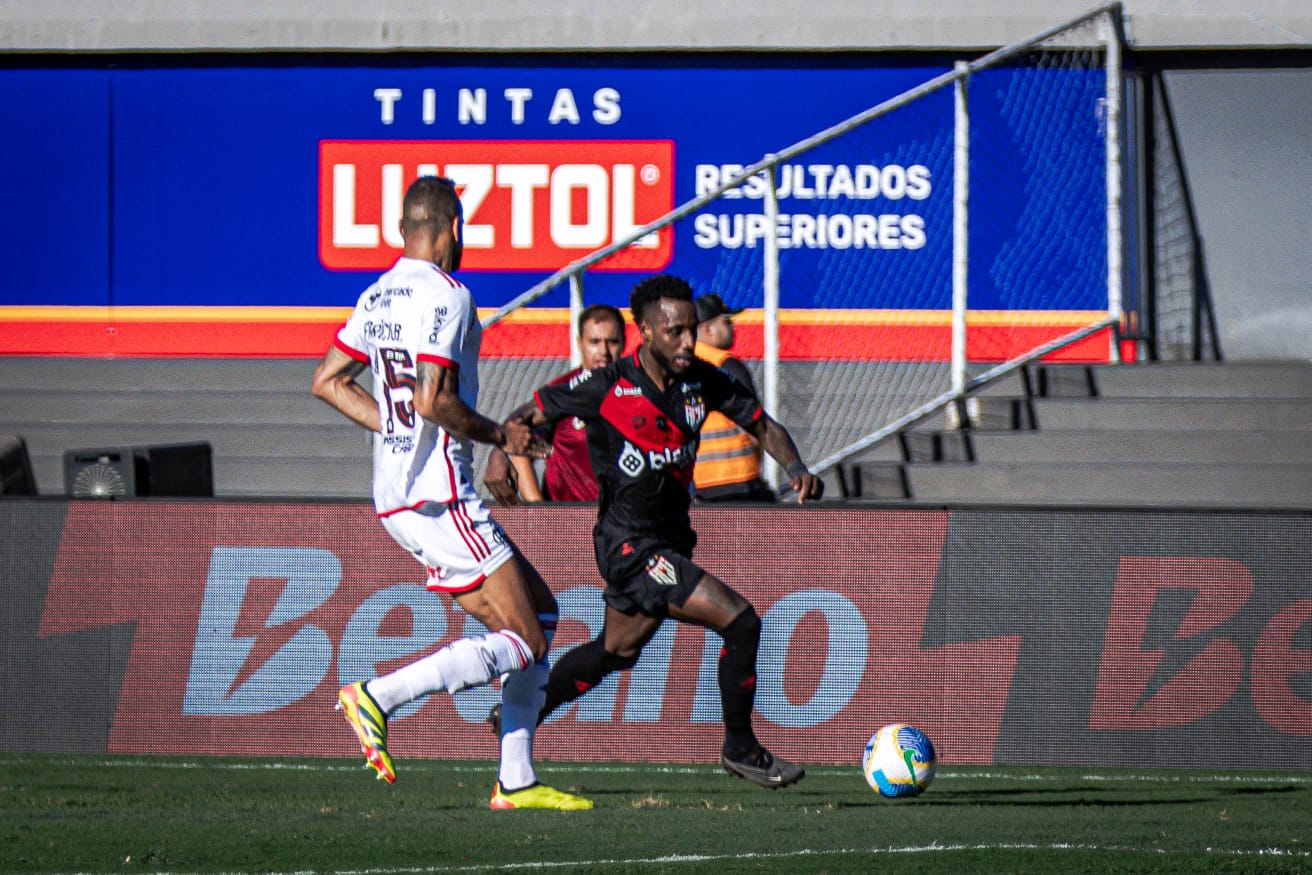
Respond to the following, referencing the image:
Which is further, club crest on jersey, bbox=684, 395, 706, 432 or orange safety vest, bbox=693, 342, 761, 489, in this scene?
orange safety vest, bbox=693, 342, 761, 489

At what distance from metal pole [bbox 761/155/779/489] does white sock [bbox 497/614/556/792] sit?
4213 mm

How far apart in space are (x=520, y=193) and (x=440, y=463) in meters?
8.24

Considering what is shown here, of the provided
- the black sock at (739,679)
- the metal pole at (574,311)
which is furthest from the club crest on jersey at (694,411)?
the metal pole at (574,311)

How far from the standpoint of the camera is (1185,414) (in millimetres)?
12273

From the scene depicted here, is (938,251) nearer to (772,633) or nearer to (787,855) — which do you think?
(772,633)

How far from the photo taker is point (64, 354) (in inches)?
602

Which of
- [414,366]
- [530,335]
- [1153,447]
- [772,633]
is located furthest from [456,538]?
[1153,447]

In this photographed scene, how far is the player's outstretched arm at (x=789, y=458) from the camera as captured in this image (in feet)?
26.0

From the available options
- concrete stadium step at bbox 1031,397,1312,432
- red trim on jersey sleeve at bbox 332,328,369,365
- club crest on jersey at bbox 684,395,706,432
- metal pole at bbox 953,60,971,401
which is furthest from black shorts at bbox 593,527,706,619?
concrete stadium step at bbox 1031,397,1312,432

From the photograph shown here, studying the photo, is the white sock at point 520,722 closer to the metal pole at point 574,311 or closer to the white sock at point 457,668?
the white sock at point 457,668

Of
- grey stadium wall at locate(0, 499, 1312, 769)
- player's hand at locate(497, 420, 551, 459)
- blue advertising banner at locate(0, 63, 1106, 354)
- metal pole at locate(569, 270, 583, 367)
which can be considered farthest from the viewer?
blue advertising banner at locate(0, 63, 1106, 354)

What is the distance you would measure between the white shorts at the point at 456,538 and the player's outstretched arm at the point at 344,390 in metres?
0.44

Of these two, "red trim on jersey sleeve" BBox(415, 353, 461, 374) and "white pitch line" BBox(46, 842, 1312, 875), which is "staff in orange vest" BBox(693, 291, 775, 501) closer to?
"red trim on jersey sleeve" BBox(415, 353, 461, 374)

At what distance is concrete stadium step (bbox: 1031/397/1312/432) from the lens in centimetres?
1223
